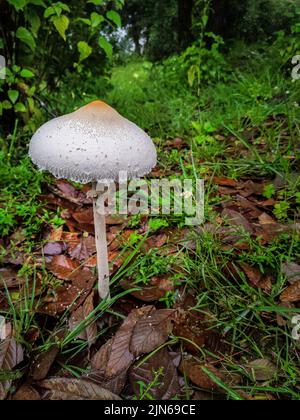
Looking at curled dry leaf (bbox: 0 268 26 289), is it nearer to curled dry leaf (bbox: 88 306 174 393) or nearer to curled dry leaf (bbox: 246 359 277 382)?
curled dry leaf (bbox: 88 306 174 393)

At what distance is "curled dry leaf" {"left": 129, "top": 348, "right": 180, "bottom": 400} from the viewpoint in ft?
4.42

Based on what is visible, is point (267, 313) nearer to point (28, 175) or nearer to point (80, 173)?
point (80, 173)

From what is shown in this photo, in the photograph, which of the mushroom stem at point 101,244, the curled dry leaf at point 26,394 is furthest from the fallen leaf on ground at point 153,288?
the curled dry leaf at point 26,394

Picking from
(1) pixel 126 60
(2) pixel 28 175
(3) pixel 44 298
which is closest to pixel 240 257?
(3) pixel 44 298

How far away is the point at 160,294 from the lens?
174 cm

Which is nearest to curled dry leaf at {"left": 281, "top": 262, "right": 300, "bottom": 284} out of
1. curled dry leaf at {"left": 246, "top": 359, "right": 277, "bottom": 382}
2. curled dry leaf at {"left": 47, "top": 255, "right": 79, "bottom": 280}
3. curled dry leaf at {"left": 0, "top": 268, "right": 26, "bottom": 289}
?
curled dry leaf at {"left": 246, "top": 359, "right": 277, "bottom": 382}

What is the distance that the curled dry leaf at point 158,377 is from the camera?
4.42 ft

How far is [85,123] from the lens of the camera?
1290 millimetres

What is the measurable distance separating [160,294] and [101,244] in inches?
16.4

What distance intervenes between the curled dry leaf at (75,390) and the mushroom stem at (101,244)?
0.42 metres

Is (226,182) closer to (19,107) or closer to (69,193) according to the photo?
(69,193)

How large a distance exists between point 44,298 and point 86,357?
16.2 inches

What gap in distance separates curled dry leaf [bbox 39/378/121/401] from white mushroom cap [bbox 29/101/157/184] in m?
0.81

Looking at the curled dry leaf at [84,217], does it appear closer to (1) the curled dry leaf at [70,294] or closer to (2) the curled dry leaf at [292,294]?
(1) the curled dry leaf at [70,294]
